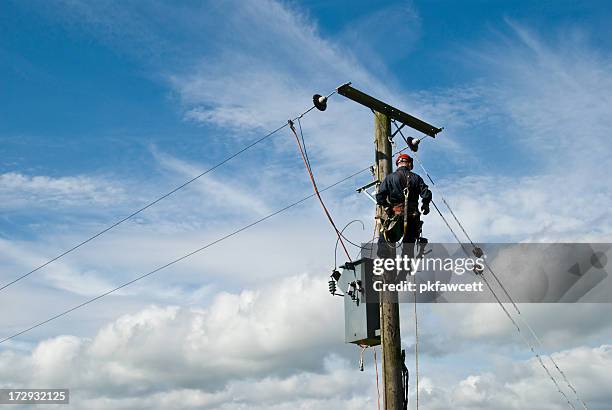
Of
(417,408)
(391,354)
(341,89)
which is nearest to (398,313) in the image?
(391,354)

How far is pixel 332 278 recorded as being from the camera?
938 cm

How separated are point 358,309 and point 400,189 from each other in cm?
166

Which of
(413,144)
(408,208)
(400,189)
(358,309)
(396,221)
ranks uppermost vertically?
(413,144)

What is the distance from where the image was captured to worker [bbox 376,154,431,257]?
874 cm

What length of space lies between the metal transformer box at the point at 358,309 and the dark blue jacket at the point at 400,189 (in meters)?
0.86

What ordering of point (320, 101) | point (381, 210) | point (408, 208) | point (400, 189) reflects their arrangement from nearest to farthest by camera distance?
point (408, 208)
point (400, 189)
point (381, 210)
point (320, 101)

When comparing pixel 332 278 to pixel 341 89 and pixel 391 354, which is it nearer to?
pixel 391 354

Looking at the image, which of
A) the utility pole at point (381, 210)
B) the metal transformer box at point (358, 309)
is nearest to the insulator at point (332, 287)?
the metal transformer box at point (358, 309)

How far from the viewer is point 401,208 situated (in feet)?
28.8

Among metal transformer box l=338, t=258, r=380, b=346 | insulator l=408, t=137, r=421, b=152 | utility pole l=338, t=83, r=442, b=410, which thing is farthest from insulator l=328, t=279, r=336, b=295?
insulator l=408, t=137, r=421, b=152

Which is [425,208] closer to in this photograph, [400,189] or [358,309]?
[400,189]

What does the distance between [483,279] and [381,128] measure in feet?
8.81

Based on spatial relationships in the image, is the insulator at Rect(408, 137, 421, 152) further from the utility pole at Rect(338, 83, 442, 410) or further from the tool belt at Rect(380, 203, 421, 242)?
the tool belt at Rect(380, 203, 421, 242)

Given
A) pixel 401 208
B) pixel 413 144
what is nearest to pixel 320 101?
pixel 413 144
